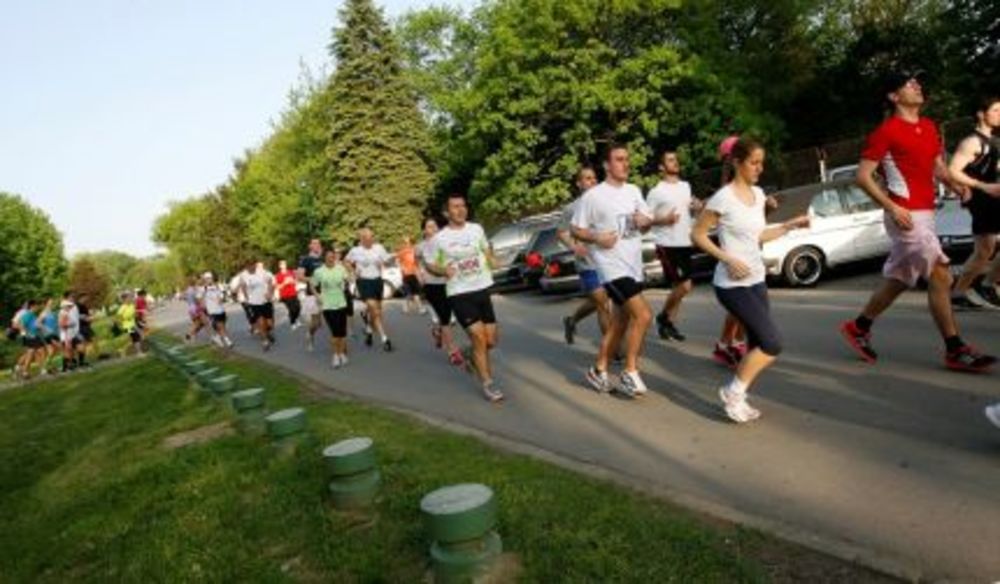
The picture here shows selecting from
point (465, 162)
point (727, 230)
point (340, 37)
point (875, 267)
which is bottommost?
point (875, 267)

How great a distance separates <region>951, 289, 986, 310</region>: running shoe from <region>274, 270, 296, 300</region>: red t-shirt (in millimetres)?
14008

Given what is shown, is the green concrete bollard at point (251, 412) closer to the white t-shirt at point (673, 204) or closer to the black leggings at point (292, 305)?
the white t-shirt at point (673, 204)

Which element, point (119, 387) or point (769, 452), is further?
point (119, 387)

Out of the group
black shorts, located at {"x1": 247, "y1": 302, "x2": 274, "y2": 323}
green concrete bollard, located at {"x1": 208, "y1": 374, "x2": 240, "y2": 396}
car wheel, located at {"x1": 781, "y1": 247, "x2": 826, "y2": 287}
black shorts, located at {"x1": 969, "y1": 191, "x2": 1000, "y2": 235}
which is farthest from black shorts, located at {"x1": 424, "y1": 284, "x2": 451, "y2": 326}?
black shorts, located at {"x1": 247, "y1": 302, "x2": 274, "y2": 323}

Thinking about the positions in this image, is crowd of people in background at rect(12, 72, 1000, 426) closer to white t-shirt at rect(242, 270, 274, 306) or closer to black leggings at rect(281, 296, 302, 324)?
white t-shirt at rect(242, 270, 274, 306)

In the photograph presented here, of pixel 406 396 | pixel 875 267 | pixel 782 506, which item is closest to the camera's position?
pixel 782 506

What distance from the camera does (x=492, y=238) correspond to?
2377 cm

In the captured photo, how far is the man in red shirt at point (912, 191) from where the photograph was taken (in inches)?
252

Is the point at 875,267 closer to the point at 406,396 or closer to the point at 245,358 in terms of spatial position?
the point at 406,396

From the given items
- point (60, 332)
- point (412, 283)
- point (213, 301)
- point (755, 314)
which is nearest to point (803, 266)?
point (755, 314)

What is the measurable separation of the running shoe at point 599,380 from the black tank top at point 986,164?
3.32 metres

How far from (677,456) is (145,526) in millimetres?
3595

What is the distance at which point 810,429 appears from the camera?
5801 millimetres

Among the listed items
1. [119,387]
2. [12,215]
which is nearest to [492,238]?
[119,387]
